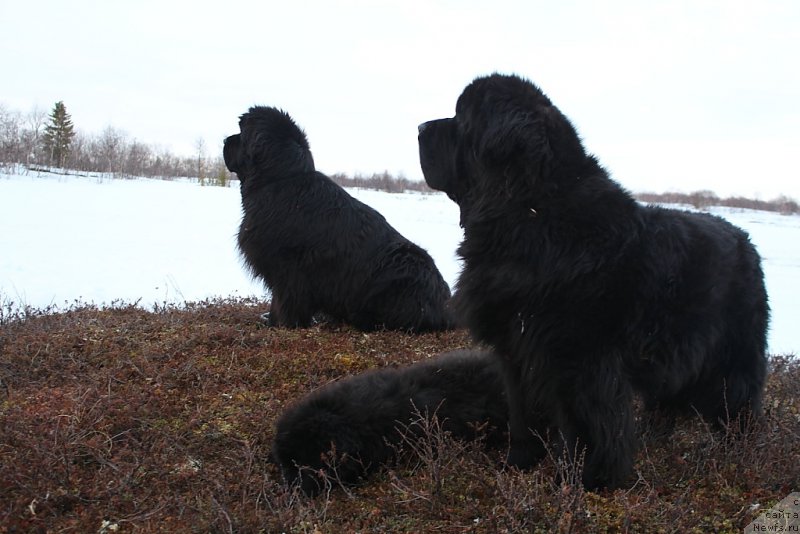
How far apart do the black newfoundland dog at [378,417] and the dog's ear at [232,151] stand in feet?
13.1

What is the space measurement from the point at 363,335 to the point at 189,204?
25.7 meters

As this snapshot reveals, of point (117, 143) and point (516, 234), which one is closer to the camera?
point (516, 234)

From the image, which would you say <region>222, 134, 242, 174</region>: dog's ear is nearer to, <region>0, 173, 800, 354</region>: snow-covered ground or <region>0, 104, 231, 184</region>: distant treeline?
<region>0, 173, 800, 354</region>: snow-covered ground

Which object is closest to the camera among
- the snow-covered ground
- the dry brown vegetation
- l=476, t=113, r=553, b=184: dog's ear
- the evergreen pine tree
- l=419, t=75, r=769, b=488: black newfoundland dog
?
the dry brown vegetation

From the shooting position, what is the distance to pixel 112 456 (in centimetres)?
351

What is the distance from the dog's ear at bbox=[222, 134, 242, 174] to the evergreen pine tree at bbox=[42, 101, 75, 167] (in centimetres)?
5978

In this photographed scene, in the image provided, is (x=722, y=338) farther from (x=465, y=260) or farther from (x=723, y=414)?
(x=465, y=260)

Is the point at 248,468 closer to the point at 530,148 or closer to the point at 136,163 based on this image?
the point at 530,148

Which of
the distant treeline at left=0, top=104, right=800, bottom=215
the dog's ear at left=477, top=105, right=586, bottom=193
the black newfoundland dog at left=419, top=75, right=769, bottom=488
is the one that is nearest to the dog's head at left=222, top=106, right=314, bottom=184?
the black newfoundland dog at left=419, top=75, right=769, bottom=488

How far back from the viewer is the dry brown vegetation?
9.05ft

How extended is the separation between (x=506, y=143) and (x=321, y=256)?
3.77 meters

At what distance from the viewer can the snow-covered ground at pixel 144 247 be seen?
450 inches

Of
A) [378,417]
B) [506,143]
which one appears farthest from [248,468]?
[506,143]

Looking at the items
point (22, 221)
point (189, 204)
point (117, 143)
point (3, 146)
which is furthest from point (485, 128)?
point (117, 143)
